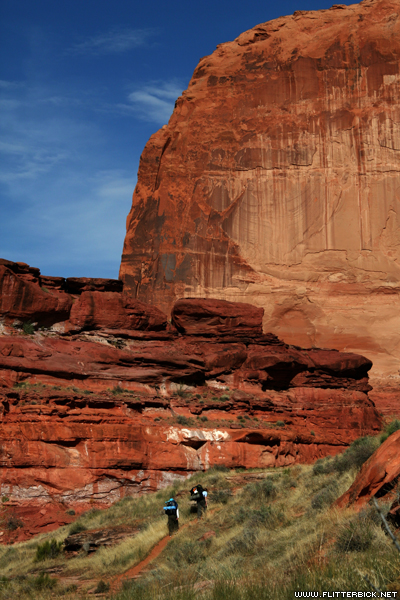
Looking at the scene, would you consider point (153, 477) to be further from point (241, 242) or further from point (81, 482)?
point (241, 242)

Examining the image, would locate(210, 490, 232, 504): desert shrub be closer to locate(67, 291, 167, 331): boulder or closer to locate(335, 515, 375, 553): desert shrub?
locate(335, 515, 375, 553): desert shrub

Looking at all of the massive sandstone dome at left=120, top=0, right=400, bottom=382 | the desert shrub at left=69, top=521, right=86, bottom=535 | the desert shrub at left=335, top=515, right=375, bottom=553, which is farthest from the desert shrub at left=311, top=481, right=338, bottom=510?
the massive sandstone dome at left=120, top=0, right=400, bottom=382

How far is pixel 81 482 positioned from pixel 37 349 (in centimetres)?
717

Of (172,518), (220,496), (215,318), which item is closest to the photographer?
(172,518)

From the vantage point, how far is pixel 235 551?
12633 millimetres

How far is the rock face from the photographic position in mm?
25578

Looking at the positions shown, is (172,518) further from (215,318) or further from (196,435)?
(215,318)

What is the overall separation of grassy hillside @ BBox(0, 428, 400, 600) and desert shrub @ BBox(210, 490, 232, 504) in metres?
0.04

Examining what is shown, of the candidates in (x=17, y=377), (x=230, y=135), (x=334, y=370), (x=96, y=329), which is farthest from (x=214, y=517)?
(x=230, y=135)

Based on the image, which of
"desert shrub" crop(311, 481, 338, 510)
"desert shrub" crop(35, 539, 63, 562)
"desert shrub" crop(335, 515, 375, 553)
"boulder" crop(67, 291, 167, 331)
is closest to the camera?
"desert shrub" crop(335, 515, 375, 553)

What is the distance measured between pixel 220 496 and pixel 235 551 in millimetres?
7032

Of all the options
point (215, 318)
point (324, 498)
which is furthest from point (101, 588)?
point (215, 318)

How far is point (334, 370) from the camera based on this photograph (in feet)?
122

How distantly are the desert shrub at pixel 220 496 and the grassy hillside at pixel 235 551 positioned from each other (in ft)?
0.12
